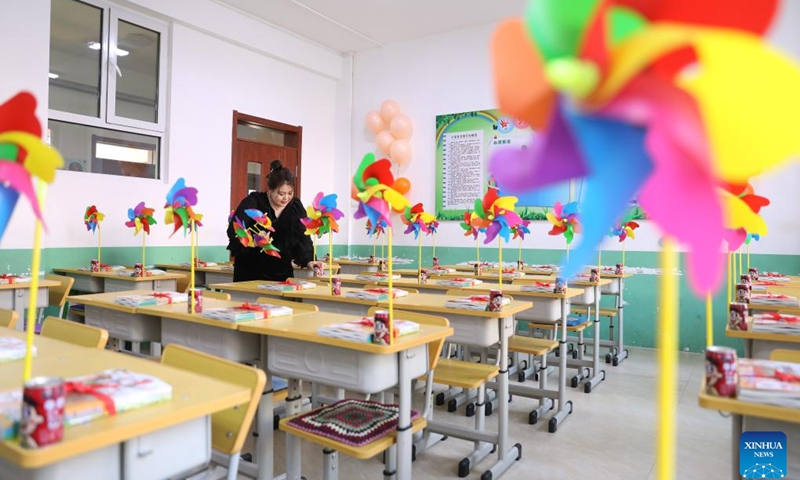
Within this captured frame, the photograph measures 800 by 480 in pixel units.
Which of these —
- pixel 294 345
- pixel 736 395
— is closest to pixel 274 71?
pixel 294 345

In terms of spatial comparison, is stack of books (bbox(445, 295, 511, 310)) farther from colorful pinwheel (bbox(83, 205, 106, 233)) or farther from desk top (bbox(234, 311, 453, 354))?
colorful pinwheel (bbox(83, 205, 106, 233))

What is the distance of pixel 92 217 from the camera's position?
191 inches

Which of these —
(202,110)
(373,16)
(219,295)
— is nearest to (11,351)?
(219,295)

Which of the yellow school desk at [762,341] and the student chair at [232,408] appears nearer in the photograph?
the student chair at [232,408]

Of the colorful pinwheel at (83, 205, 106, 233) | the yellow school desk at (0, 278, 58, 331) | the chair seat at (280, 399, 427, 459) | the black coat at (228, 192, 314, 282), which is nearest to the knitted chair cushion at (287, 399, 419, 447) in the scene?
the chair seat at (280, 399, 427, 459)

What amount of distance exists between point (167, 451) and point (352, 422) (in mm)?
811

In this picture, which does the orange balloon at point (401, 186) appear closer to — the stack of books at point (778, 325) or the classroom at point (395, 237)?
the classroom at point (395, 237)

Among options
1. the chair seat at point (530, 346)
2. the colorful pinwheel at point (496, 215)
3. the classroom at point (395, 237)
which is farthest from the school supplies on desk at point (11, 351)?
the chair seat at point (530, 346)

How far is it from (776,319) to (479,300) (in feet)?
4.12

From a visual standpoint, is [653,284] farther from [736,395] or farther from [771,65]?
[771,65]

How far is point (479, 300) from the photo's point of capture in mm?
2828

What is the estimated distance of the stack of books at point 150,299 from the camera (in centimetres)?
274

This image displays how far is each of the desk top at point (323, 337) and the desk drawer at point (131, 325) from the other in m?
0.81

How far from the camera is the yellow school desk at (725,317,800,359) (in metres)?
1.98
